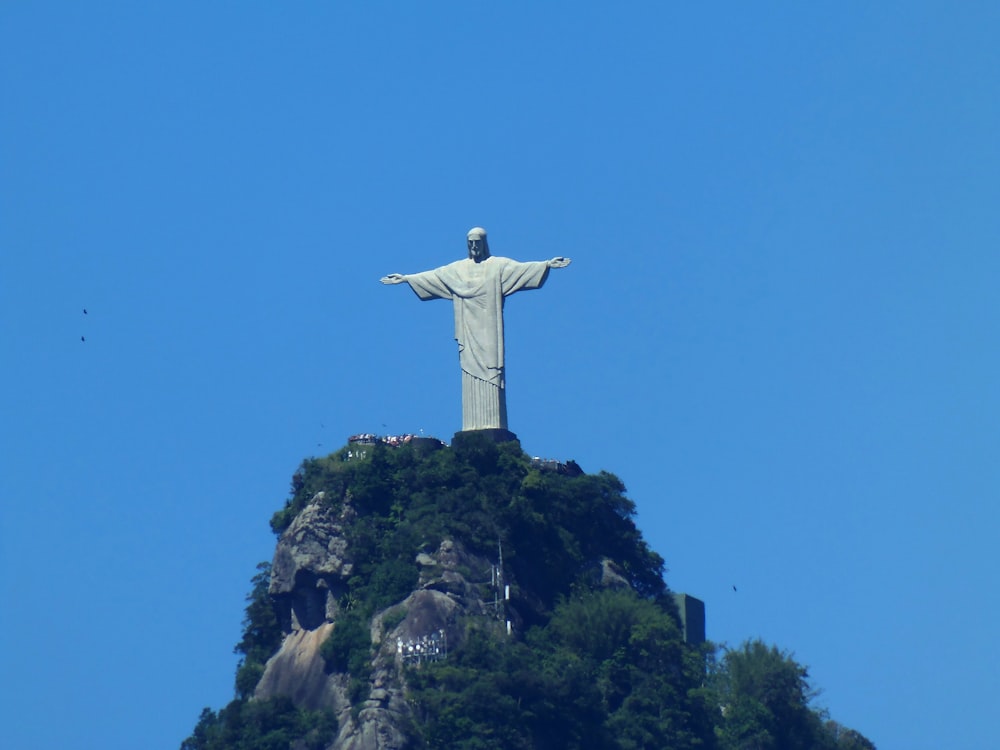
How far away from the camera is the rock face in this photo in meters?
57.1

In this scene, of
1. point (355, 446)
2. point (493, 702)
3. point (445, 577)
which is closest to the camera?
point (493, 702)

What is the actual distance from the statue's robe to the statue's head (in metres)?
0.30

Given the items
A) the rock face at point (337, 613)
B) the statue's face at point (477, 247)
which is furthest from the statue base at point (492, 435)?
the statue's face at point (477, 247)

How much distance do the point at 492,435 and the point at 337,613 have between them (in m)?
6.54

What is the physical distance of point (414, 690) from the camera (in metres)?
56.8

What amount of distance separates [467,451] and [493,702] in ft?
28.8

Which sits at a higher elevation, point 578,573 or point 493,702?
point 578,573

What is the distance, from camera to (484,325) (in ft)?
209

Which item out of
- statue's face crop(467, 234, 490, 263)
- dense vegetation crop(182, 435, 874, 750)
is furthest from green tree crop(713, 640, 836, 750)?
statue's face crop(467, 234, 490, 263)

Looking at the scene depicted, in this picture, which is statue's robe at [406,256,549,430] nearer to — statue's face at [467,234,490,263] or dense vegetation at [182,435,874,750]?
statue's face at [467,234,490,263]

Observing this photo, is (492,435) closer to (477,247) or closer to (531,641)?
(477,247)

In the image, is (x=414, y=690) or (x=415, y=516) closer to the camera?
(x=414, y=690)

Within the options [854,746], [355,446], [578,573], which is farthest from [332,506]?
[854,746]

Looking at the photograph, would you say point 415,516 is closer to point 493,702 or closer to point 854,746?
point 493,702
